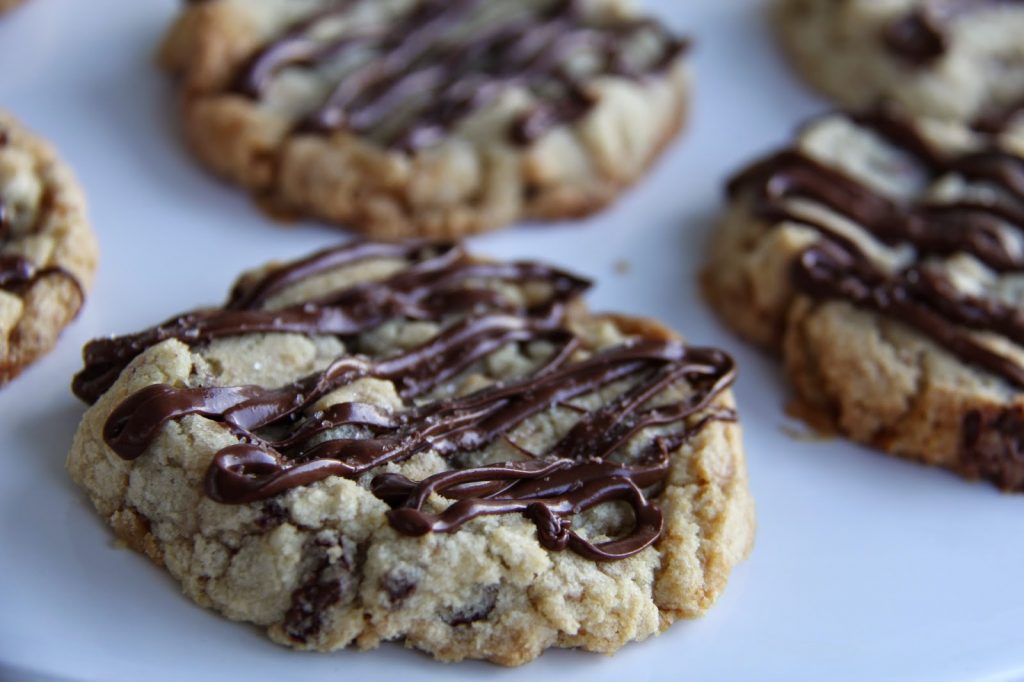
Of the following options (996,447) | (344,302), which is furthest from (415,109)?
(996,447)

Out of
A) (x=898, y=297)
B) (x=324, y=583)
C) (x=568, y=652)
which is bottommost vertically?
(x=568, y=652)

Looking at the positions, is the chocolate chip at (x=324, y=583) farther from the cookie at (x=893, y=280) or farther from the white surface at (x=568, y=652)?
the cookie at (x=893, y=280)

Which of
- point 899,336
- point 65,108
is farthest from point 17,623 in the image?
point 899,336

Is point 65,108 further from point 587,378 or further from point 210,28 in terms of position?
point 587,378

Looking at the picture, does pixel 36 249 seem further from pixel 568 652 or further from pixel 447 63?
pixel 568 652

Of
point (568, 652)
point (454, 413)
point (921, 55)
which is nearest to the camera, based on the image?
point (568, 652)
